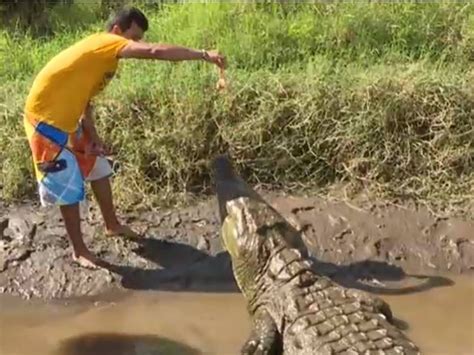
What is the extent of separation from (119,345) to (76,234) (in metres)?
0.87

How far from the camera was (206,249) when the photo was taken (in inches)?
261

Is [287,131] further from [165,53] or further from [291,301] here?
[291,301]

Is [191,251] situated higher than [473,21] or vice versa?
[473,21]

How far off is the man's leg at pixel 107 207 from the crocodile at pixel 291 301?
3.14 feet

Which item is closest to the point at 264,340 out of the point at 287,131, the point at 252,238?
the point at 252,238

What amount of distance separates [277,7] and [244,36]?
870mm

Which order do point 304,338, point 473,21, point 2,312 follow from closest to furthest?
point 304,338 < point 2,312 < point 473,21

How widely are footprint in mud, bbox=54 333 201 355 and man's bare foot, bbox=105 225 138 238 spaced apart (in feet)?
2.80

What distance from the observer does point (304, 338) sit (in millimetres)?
4738

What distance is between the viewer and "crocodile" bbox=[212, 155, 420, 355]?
462cm

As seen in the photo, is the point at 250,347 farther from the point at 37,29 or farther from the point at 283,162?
the point at 37,29

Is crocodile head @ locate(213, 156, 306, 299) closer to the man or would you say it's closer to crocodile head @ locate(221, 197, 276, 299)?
crocodile head @ locate(221, 197, 276, 299)

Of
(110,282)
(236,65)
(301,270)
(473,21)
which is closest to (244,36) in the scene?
(236,65)

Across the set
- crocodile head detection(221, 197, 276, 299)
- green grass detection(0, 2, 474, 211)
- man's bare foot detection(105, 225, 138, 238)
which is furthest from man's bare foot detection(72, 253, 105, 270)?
crocodile head detection(221, 197, 276, 299)
